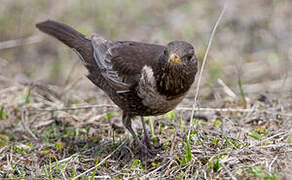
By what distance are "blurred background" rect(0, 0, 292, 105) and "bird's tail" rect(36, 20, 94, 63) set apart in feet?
4.91

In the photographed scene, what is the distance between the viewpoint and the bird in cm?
420

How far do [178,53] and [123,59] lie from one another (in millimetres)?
1029

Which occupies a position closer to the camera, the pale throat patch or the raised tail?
the pale throat patch

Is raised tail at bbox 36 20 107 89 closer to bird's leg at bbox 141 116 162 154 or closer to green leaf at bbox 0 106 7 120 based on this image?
bird's leg at bbox 141 116 162 154

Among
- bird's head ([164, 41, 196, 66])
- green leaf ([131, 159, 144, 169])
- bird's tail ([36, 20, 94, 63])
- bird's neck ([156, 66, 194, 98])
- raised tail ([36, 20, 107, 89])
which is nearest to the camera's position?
bird's head ([164, 41, 196, 66])

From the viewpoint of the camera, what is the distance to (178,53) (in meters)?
4.09

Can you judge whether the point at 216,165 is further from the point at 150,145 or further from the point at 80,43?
the point at 80,43

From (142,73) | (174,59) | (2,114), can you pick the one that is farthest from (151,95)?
(2,114)

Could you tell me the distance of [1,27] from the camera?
31.8 feet

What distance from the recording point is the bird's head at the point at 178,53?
4.07m

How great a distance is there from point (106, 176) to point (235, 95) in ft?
9.63

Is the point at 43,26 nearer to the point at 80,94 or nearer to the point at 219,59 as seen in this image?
the point at 80,94

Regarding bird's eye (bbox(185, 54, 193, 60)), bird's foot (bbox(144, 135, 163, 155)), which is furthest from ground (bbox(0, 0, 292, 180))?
bird's eye (bbox(185, 54, 193, 60))

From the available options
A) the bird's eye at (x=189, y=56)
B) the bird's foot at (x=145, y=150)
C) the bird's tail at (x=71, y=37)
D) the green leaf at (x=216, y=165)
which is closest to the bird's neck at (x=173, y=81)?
the bird's eye at (x=189, y=56)
